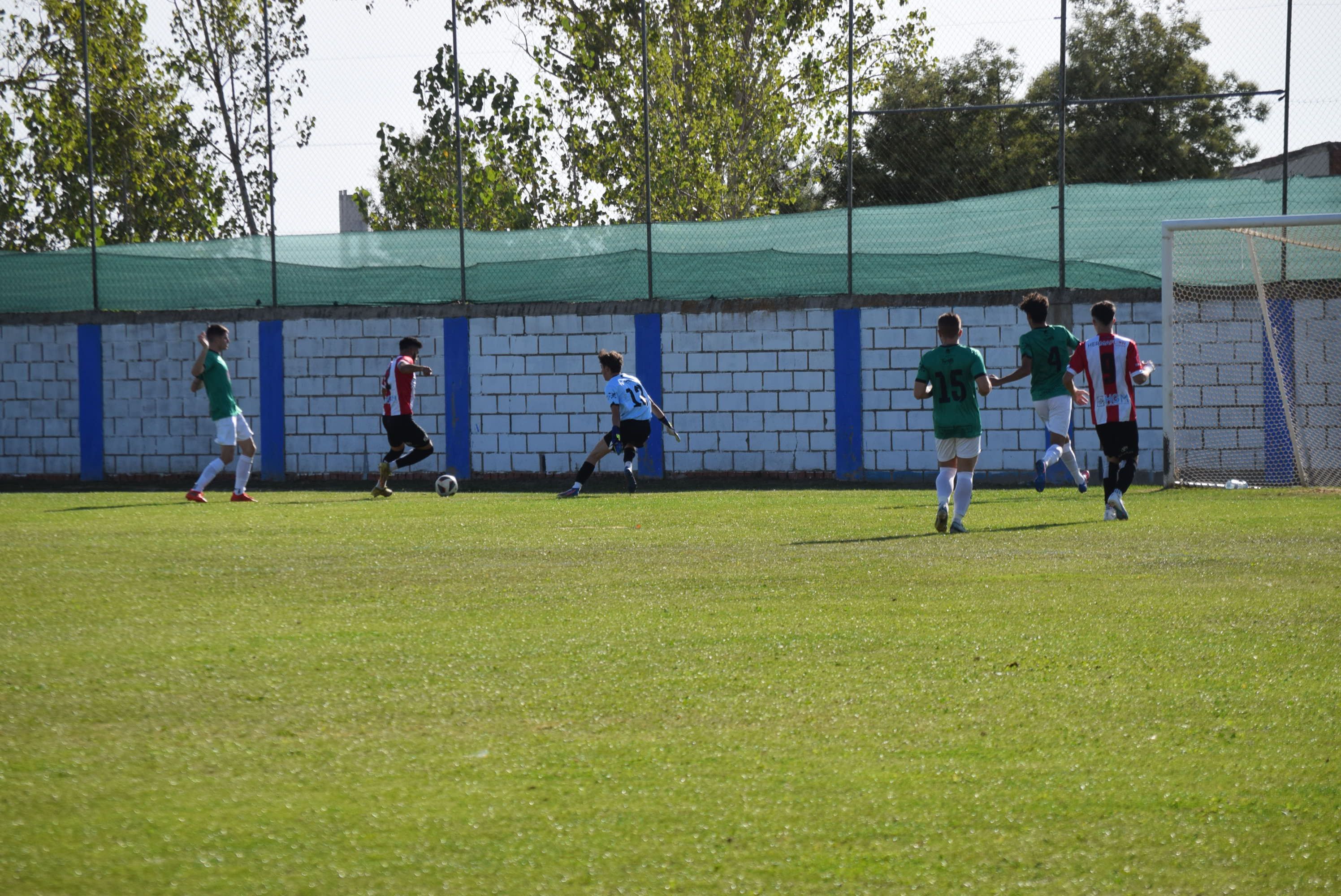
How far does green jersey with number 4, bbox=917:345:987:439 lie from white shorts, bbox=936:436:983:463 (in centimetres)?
Result: 5

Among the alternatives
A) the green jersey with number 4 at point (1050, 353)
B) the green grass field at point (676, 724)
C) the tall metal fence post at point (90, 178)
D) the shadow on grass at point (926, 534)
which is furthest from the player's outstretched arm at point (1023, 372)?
the tall metal fence post at point (90, 178)

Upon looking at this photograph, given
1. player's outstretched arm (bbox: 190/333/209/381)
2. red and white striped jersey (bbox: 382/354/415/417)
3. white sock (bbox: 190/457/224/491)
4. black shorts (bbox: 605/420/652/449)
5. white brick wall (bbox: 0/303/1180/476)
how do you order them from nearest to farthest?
1. player's outstretched arm (bbox: 190/333/209/381)
2. white sock (bbox: 190/457/224/491)
3. black shorts (bbox: 605/420/652/449)
4. red and white striped jersey (bbox: 382/354/415/417)
5. white brick wall (bbox: 0/303/1180/476)

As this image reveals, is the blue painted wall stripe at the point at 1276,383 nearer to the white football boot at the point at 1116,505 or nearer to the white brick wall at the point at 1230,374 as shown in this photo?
the white brick wall at the point at 1230,374

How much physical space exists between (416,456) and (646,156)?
601 cm

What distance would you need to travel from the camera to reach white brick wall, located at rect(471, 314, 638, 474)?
63.0 feet

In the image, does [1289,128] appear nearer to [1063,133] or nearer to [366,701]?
[1063,133]

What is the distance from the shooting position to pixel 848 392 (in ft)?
60.5

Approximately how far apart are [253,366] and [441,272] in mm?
3051

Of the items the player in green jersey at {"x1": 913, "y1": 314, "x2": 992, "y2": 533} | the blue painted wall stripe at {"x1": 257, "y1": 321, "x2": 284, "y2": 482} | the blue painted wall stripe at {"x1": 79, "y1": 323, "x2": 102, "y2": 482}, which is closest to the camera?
the player in green jersey at {"x1": 913, "y1": 314, "x2": 992, "y2": 533}

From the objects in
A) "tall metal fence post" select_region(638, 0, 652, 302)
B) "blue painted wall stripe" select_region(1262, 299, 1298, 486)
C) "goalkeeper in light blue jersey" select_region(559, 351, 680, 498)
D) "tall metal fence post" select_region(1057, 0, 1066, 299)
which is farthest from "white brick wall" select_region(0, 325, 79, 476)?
"blue painted wall stripe" select_region(1262, 299, 1298, 486)

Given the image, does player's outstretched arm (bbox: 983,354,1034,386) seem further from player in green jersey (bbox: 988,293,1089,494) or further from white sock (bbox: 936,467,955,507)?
white sock (bbox: 936,467,955,507)

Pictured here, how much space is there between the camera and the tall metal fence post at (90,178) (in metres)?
20.8

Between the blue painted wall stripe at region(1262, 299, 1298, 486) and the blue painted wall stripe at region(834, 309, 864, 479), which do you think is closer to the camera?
the blue painted wall stripe at region(1262, 299, 1298, 486)

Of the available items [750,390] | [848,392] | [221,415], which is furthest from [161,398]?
[848,392]
